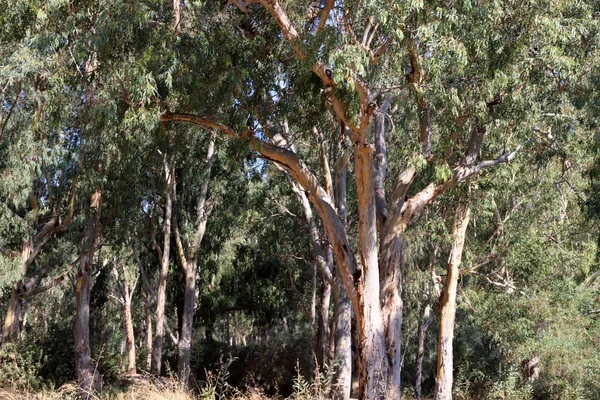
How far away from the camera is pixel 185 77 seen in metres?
11.4

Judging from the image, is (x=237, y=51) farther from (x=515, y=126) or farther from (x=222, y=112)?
(x=515, y=126)

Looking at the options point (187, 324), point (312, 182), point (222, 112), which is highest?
point (222, 112)

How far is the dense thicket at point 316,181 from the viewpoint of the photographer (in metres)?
11.2

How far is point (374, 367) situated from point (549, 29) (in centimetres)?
605

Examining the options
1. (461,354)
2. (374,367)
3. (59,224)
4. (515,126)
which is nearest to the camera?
(374,367)

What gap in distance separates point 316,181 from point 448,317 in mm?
8094

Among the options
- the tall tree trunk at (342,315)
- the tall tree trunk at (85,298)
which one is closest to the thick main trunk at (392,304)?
the tall tree trunk at (342,315)

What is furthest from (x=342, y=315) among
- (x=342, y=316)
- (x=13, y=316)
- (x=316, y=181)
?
(x=13, y=316)

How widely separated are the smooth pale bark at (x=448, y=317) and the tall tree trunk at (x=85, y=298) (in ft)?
27.0

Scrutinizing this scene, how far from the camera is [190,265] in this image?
862 inches

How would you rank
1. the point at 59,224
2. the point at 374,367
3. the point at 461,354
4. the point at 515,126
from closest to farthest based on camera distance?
the point at 374,367, the point at 515,126, the point at 59,224, the point at 461,354

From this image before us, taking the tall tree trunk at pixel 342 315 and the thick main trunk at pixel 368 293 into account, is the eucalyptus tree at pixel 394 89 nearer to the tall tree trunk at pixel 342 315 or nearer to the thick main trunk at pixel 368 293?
the thick main trunk at pixel 368 293

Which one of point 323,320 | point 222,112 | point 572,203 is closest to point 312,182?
point 222,112

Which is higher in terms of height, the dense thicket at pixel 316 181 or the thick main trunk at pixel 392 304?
the dense thicket at pixel 316 181
